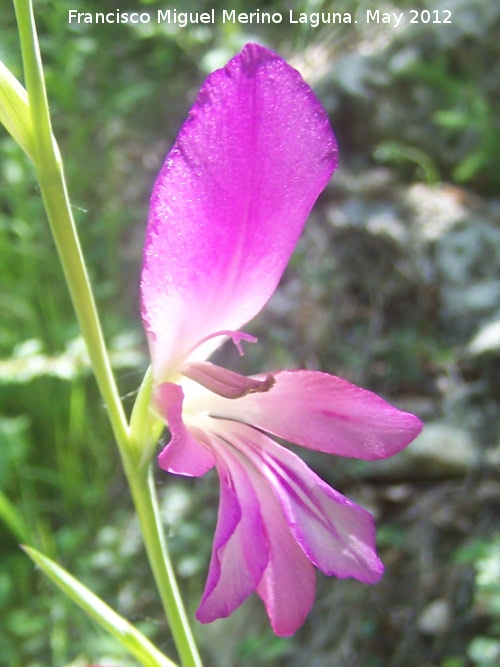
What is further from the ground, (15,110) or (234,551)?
(15,110)

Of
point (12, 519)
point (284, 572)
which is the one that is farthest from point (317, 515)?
point (12, 519)

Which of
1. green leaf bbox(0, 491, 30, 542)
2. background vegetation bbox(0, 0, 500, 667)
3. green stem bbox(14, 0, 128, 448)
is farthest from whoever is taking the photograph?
background vegetation bbox(0, 0, 500, 667)

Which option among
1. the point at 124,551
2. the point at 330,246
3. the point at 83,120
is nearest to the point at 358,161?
the point at 330,246

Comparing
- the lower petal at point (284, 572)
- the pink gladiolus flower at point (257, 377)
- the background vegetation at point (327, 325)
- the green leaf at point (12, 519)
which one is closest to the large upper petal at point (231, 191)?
the pink gladiolus flower at point (257, 377)

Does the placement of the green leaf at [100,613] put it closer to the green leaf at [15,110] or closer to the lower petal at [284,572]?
the lower petal at [284,572]

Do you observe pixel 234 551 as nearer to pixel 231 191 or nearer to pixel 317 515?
pixel 317 515

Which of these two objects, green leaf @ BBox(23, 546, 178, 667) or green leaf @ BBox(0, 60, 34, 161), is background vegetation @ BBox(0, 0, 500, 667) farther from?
green leaf @ BBox(0, 60, 34, 161)

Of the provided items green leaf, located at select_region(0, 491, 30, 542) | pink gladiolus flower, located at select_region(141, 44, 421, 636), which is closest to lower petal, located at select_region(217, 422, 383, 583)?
pink gladiolus flower, located at select_region(141, 44, 421, 636)
